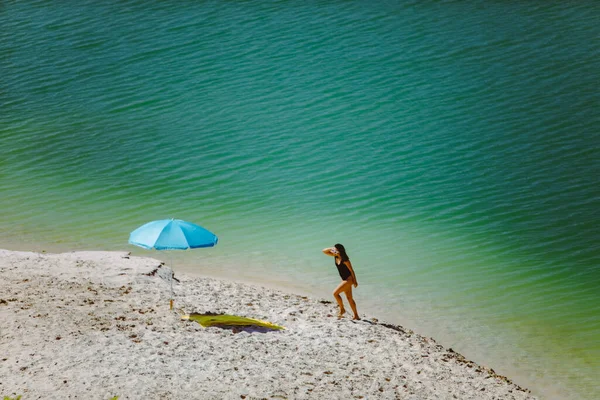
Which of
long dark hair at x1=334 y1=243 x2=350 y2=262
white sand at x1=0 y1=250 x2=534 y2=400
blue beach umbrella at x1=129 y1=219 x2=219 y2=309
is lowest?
white sand at x1=0 y1=250 x2=534 y2=400

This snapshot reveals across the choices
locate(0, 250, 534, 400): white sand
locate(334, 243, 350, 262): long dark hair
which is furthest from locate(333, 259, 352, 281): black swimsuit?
locate(0, 250, 534, 400): white sand

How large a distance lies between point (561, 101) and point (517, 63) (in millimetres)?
3460

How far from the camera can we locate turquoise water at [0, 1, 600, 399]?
1827 cm

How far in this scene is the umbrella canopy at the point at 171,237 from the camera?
13.7 m

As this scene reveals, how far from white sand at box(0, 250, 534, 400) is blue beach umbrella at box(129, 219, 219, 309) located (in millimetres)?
1382

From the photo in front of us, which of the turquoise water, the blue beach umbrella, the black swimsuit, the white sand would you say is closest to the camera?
the white sand

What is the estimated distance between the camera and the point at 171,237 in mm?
13773

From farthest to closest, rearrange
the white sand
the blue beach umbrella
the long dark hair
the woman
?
1. the woman
2. the long dark hair
3. the blue beach umbrella
4. the white sand

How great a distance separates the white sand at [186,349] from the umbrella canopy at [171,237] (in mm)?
1383

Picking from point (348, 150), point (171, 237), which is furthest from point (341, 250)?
point (348, 150)

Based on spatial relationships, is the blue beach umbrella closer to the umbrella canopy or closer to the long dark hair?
the umbrella canopy

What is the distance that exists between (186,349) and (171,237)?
2.26 metres

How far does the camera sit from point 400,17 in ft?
119

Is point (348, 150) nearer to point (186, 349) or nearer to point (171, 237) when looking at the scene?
point (171, 237)
